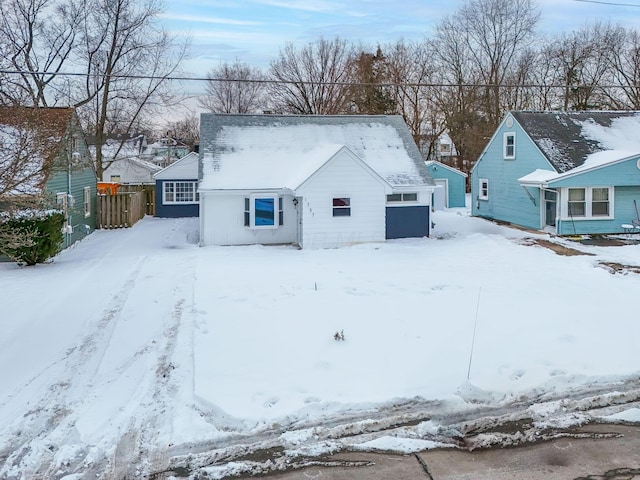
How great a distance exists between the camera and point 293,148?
21.9 metres

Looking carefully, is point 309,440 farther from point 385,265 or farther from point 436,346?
point 385,265

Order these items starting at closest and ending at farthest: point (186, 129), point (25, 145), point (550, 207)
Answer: point (25, 145), point (550, 207), point (186, 129)

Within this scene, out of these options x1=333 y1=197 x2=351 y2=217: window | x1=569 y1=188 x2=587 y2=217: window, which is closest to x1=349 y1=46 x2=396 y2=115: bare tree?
x1=569 y1=188 x2=587 y2=217: window

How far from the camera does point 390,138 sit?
22719mm

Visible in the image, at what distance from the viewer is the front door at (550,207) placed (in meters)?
22.0

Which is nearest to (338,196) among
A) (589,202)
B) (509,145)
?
(589,202)

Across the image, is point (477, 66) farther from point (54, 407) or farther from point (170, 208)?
point (54, 407)

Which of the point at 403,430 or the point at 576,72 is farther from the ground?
the point at 576,72

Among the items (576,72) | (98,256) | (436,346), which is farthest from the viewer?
(576,72)

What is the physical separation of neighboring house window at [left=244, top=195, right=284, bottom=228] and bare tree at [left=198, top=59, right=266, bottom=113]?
31479 millimetres

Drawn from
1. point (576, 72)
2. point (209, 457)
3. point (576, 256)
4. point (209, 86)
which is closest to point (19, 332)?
point (209, 457)

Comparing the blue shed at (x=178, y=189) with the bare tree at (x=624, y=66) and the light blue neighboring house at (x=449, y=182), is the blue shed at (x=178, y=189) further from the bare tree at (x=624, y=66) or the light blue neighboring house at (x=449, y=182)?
the bare tree at (x=624, y=66)

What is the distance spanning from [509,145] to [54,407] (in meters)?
22.4

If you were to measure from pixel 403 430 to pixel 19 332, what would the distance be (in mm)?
6643
